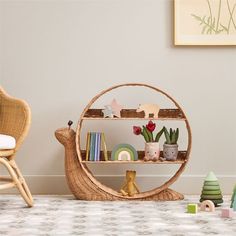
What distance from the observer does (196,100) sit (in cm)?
376

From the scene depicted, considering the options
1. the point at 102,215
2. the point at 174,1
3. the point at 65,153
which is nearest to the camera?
the point at 102,215

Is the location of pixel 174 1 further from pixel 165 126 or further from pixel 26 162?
pixel 26 162

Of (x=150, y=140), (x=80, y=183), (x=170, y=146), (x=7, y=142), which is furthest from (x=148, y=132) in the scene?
(x=7, y=142)

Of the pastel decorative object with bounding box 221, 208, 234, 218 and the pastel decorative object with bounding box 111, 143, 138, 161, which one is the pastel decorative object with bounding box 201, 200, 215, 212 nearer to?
the pastel decorative object with bounding box 221, 208, 234, 218

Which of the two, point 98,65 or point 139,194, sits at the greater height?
point 98,65

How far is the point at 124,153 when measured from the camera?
3486 millimetres

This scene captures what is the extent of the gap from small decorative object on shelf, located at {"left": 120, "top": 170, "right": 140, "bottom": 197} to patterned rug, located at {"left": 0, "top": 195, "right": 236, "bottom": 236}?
0.16m

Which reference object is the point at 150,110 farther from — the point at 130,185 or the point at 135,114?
the point at 130,185

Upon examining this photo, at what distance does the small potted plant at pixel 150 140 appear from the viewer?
347 cm

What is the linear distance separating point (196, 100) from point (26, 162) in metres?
1.15

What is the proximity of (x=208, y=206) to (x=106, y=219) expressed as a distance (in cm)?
58

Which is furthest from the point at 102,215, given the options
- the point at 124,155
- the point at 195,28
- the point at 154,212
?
the point at 195,28

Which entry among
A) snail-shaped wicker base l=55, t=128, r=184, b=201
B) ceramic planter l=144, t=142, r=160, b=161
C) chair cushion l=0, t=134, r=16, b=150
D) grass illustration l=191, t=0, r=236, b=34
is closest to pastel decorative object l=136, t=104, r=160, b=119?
ceramic planter l=144, t=142, r=160, b=161

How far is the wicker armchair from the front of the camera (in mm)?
3062
